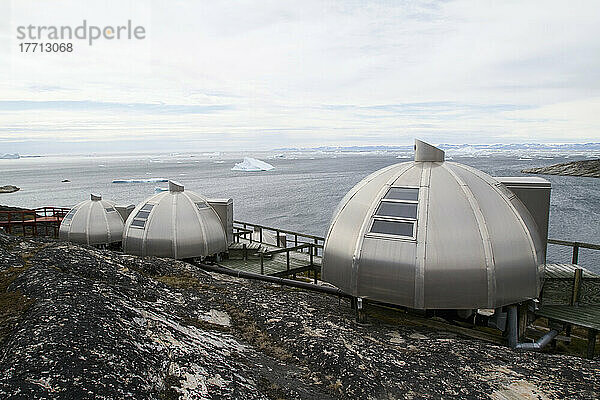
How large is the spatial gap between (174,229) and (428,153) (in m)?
11.4

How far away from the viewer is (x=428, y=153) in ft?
34.0

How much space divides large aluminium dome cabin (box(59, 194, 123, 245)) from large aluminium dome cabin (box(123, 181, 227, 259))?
4.27 m

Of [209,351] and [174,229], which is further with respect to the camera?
[174,229]

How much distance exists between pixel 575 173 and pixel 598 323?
539 feet

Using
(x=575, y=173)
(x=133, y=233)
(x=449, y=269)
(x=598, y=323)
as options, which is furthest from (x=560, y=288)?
(x=575, y=173)

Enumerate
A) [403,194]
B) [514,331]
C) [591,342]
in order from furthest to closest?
[591,342], [403,194], [514,331]

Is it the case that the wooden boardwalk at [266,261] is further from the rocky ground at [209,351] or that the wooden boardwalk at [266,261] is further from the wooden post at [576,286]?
the wooden post at [576,286]

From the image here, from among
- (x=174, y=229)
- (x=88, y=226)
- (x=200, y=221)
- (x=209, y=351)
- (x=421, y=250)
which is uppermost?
(x=421, y=250)

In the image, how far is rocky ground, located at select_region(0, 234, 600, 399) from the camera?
3.82 metres

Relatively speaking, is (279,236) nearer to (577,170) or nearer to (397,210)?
(397,210)

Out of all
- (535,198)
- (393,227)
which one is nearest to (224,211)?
(393,227)

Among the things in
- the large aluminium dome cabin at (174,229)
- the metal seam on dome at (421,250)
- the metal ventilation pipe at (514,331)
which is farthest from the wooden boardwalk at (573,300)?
the large aluminium dome cabin at (174,229)

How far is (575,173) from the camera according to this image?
145m

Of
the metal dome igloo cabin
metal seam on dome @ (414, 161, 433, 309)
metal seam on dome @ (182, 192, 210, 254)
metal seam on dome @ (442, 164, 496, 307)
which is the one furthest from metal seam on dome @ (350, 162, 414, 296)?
metal seam on dome @ (182, 192, 210, 254)
